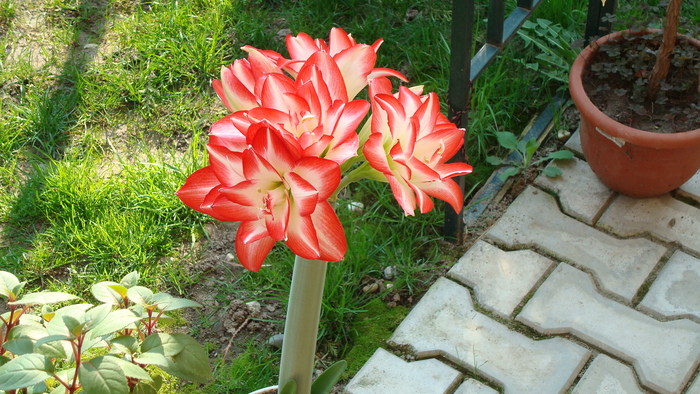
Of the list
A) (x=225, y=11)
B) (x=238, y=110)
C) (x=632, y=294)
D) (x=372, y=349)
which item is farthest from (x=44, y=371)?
(x=225, y=11)

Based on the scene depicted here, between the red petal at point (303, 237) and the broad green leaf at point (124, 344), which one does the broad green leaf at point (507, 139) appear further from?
the red petal at point (303, 237)

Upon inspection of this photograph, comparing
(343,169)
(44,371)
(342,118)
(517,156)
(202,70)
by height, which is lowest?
(517,156)

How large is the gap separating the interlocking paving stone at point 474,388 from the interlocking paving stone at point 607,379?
0.84ft

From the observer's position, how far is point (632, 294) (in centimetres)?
296

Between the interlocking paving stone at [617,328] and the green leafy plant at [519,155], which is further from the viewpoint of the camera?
the green leafy plant at [519,155]

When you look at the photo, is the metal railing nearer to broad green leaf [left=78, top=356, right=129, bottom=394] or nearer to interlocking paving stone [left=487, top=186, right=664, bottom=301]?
interlocking paving stone [left=487, top=186, right=664, bottom=301]

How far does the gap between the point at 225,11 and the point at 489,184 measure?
4.80ft

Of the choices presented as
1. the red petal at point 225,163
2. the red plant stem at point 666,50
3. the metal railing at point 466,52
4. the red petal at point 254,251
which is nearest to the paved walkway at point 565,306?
the metal railing at point 466,52

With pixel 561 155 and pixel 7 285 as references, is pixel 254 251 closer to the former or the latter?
pixel 7 285

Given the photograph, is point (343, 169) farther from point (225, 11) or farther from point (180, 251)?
point (225, 11)

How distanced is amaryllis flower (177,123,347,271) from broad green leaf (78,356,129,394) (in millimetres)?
542

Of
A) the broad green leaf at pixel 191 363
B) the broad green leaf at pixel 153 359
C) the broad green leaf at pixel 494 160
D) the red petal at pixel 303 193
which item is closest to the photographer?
the red petal at pixel 303 193

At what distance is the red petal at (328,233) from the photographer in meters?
1.41

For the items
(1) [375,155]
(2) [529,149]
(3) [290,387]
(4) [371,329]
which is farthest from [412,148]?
(2) [529,149]
